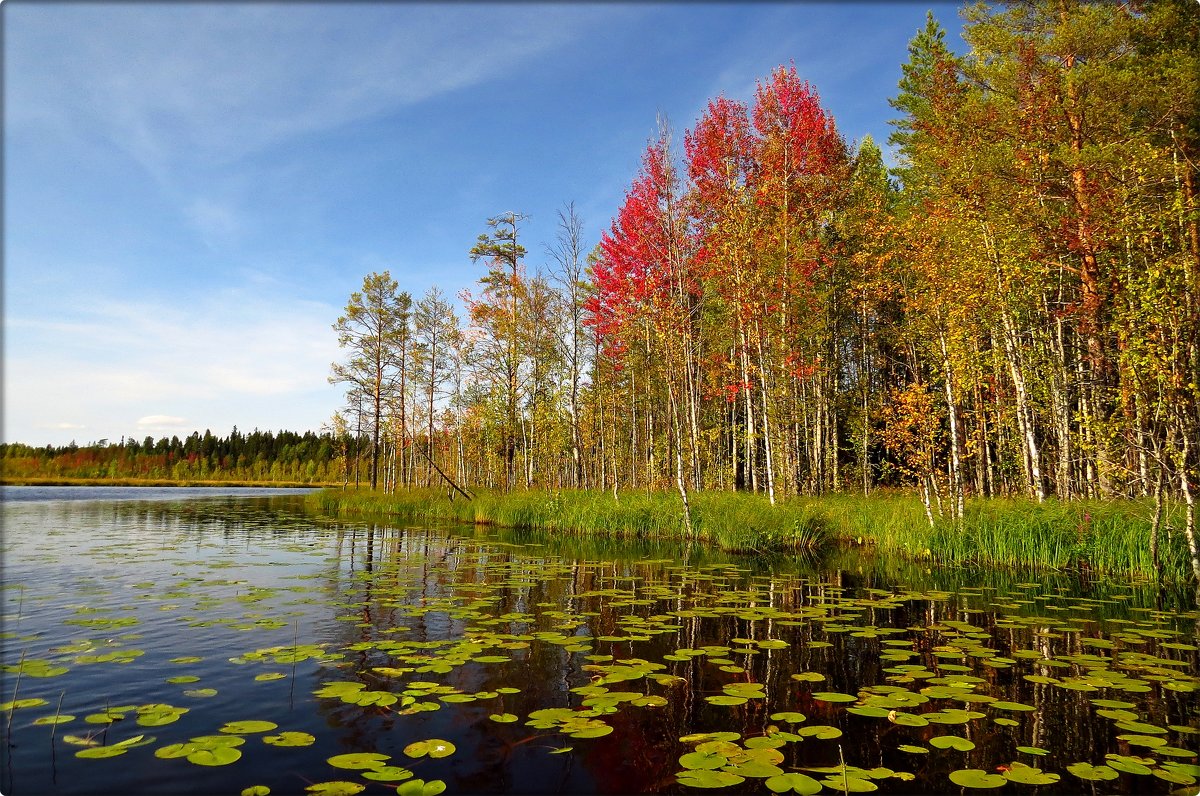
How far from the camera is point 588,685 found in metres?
5.16

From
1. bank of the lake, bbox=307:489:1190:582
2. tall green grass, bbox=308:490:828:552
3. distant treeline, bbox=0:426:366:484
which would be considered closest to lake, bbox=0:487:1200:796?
bank of the lake, bbox=307:489:1190:582

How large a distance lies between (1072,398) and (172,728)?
23.9m

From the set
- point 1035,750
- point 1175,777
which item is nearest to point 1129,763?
point 1175,777

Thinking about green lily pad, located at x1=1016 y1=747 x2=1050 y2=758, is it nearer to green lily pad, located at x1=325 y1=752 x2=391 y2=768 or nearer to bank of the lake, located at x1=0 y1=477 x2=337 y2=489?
green lily pad, located at x1=325 y1=752 x2=391 y2=768

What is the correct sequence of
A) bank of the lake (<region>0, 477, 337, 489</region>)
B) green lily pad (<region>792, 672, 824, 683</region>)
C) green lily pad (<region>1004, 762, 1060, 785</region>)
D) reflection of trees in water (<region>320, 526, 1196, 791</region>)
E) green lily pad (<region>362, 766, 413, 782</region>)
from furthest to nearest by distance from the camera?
bank of the lake (<region>0, 477, 337, 489</region>), green lily pad (<region>792, 672, 824, 683</region>), reflection of trees in water (<region>320, 526, 1196, 791</region>), green lily pad (<region>1004, 762, 1060, 785</region>), green lily pad (<region>362, 766, 413, 782</region>)

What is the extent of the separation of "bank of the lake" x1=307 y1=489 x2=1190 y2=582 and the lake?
1.20 m

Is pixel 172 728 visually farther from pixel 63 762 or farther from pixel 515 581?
pixel 515 581

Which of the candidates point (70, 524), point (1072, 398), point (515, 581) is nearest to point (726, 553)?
point (515, 581)

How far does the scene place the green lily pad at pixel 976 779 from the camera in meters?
3.52

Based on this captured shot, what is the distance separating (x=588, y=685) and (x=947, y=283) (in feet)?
47.2

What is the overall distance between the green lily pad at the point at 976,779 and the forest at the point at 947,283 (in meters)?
8.44

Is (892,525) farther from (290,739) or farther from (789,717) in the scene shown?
(290,739)

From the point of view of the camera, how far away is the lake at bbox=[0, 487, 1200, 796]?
3666mm

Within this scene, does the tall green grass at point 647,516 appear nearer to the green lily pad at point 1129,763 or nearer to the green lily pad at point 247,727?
the green lily pad at point 1129,763
